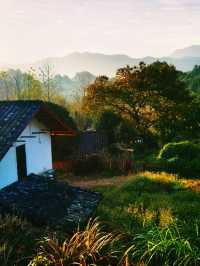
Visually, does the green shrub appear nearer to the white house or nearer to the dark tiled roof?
the white house

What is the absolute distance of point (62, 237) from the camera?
10750 mm

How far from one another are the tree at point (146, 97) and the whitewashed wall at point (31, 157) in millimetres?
18158

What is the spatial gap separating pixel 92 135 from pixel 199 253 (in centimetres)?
2834

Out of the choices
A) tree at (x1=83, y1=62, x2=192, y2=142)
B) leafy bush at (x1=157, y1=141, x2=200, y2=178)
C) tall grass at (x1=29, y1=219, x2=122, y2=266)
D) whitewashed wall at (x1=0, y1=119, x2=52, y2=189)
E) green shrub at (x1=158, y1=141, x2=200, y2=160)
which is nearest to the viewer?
tall grass at (x1=29, y1=219, x2=122, y2=266)

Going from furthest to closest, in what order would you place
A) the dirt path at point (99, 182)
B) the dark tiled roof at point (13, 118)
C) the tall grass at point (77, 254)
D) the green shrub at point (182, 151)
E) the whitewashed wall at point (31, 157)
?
the green shrub at point (182, 151), the dirt path at point (99, 182), the whitewashed wall at point (31, 157), the dark tiled roof at point (13, 118), the tall grass at point (77, 254)

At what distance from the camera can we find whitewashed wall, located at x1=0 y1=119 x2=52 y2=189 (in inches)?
637

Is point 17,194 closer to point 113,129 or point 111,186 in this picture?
point 111,186

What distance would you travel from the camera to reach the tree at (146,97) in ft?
124

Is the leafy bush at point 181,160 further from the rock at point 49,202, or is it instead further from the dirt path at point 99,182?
the rock at point 49,202

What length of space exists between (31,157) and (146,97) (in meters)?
21.1

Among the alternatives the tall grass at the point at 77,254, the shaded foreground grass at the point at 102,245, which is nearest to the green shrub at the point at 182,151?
the shaded foreground grass at the point at 102,245

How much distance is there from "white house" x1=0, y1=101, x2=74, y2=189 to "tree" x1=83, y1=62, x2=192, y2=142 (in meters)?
18.2

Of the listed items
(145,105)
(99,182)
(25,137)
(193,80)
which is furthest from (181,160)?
(193,80)

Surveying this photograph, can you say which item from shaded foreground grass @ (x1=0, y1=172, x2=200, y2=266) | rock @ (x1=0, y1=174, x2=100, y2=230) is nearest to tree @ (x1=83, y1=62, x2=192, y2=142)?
rock @ (x1=0, y1=174, x2=100, y2=230)
